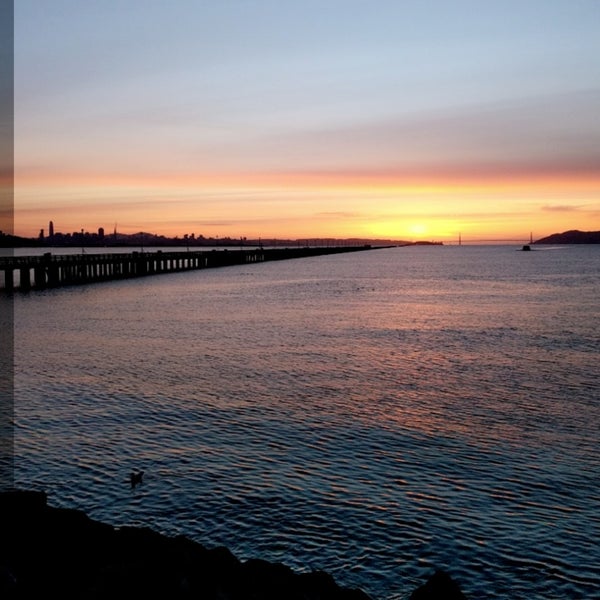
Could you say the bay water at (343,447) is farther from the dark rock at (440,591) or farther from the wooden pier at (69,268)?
the wooden pier at (69,268)

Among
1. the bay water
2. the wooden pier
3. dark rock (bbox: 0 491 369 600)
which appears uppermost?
the wooden pier

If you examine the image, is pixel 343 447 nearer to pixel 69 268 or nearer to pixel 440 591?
pixel 440 591

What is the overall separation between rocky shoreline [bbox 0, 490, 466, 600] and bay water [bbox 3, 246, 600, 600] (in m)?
1.77

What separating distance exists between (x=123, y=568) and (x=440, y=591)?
3783mm

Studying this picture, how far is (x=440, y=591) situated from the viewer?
26.8 ft

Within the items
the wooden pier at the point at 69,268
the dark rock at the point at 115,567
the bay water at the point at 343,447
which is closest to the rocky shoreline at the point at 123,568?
the dark rock at the point at 115,567

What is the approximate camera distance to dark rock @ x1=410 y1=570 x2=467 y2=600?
26.7ft

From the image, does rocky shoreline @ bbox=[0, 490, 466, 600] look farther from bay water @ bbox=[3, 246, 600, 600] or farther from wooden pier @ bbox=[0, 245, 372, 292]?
wooden pier @ bbox=[0, 245, 372, 292]

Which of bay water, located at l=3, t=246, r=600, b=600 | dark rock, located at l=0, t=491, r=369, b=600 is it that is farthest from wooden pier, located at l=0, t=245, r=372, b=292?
dark rock, located at l=0, t=491, r=369, b=600

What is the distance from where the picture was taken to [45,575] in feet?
29.8

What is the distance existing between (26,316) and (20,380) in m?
22.4

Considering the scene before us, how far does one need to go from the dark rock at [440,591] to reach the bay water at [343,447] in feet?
6.69

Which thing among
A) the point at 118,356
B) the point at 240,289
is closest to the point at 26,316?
the point at 118,356

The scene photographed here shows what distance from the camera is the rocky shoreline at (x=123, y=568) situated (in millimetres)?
7895
